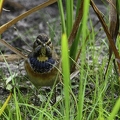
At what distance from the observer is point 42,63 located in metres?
2.90

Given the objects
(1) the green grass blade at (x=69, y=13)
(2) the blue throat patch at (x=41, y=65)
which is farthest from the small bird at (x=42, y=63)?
(1) the green grass blade at (x=69, y=13)

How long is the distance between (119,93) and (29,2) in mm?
2762

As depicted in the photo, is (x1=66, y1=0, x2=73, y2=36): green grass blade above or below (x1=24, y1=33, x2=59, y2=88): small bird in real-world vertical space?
above

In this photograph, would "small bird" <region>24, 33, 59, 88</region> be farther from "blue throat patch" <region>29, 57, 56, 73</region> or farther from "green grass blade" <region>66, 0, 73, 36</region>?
"green grass blade" <region>66, 0, 73, 36</region>

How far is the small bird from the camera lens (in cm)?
280

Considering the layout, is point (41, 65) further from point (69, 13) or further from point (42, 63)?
point (69, 13)

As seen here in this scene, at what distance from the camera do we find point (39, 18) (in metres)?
4.82

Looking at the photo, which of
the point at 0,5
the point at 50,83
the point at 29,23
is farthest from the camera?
the point at 29,23

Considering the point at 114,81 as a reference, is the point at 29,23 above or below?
above

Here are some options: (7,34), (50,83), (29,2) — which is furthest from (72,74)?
(29,2)

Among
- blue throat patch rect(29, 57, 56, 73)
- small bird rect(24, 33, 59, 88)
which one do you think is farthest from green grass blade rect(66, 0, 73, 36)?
blue throat patch rect(29, 57, 56, 73)

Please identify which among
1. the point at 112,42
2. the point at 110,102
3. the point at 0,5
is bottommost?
the point at 110,102

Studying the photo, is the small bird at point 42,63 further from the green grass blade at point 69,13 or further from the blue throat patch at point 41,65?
the green grass blade at point 69,13

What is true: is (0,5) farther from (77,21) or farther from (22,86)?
(22,86)
